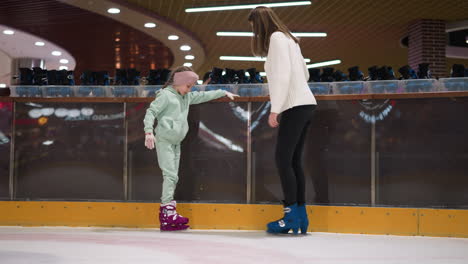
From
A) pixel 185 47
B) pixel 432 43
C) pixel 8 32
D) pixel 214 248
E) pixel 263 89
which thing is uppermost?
pixel 8 32

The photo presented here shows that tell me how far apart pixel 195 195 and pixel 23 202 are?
126cm

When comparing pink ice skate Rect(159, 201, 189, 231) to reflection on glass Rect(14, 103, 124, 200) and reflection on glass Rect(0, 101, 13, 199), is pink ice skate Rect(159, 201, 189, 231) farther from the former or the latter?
reflection on glass Rect(0, 101, 13, 199)

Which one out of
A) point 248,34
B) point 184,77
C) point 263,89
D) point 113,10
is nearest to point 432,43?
point 248,34

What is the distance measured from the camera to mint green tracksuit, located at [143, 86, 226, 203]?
150 inches

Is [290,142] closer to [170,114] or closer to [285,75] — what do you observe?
[285,75]

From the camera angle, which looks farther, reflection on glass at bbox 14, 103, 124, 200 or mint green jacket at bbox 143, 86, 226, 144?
reflection on glass at bbox 14, 103, 124, 200

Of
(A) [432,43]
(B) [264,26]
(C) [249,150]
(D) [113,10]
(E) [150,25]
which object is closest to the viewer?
(B) [264,26]

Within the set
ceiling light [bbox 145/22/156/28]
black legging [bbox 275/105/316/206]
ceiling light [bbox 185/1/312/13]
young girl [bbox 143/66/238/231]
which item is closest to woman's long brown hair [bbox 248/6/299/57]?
black legging [bbox 275/105/316/206]

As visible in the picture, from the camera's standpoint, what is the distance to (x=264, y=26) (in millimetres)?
3490

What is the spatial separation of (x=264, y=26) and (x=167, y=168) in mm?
1144

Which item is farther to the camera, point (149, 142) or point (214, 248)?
point (149, 142)

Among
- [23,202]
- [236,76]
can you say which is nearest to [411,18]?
[236,76]

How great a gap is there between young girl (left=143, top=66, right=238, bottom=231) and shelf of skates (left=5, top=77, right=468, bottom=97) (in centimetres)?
27

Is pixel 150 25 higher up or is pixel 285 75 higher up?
pixel 150 25
